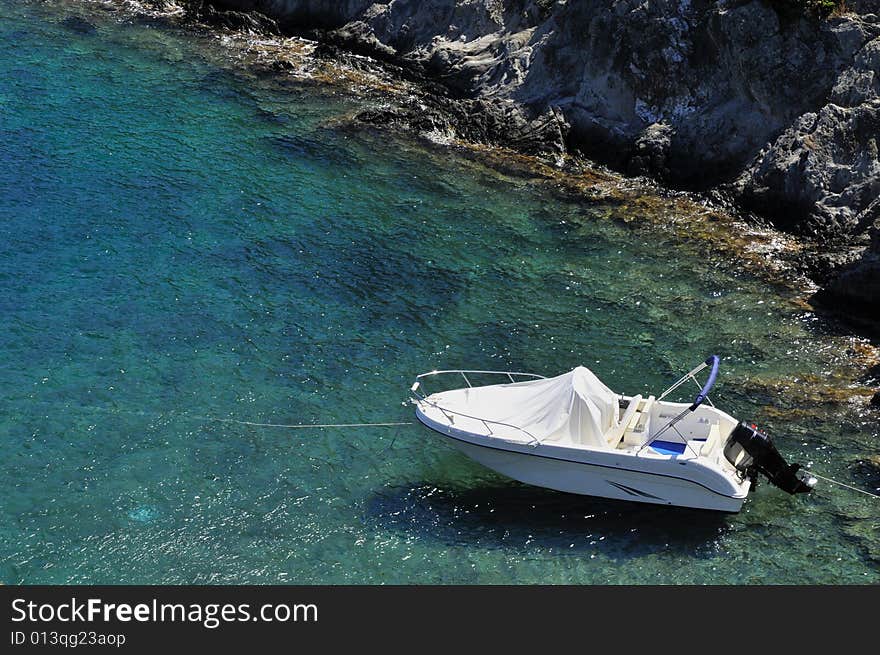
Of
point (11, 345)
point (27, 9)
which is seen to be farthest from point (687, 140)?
point (27, 9)

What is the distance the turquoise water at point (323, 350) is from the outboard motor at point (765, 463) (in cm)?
77

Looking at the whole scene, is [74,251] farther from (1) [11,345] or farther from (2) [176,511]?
(2) [176,511]

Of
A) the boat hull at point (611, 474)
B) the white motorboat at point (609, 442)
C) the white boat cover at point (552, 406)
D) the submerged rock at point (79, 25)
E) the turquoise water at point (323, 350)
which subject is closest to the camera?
the turquoise water at point (323, 350)

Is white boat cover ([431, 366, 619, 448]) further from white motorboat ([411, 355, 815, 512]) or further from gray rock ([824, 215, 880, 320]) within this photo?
gray rock ([824, 215, 880, 320])

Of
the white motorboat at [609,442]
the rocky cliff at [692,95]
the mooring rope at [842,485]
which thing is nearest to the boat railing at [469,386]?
the white motorboat at [609,442]

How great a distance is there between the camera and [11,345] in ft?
103

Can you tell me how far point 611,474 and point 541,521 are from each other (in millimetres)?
2136

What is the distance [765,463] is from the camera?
2545 centimetres

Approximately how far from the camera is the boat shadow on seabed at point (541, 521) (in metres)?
24.7

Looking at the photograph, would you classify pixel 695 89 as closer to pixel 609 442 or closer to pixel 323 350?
pixel 323 350

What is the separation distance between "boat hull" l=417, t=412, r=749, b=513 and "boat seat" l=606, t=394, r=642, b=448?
0.89 metres

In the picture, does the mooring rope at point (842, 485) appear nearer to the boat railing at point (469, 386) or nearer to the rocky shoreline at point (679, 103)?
the boat railing at point (469, 386)

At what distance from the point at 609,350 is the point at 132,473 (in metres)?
14.9

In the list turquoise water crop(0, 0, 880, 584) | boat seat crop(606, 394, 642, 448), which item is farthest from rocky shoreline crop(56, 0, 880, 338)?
boat seat crop(606, 394, 642, 448)
